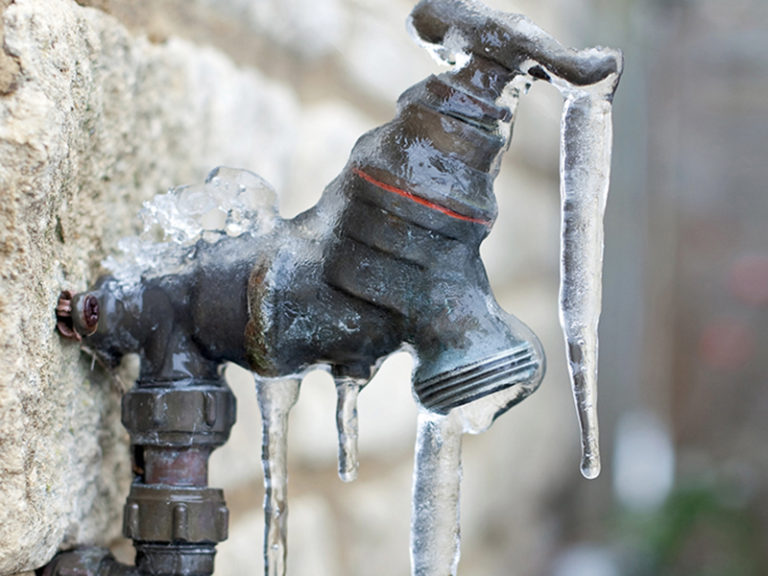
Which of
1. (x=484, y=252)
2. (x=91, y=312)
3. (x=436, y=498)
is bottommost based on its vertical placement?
(x=436, y=498)

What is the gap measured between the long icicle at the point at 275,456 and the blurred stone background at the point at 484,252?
109 mm

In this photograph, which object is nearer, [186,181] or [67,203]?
[67,203]

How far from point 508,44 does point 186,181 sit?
302 mm

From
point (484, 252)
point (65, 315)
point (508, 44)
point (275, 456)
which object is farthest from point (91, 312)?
point (484, 252)

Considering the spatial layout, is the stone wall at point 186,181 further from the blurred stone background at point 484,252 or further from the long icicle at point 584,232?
the long icicle at point 584,232

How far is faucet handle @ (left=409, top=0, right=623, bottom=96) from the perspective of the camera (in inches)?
16.7

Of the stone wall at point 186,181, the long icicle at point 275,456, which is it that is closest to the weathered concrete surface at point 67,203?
the stone wall at point 186,181

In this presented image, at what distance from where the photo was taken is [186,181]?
652 millimetres

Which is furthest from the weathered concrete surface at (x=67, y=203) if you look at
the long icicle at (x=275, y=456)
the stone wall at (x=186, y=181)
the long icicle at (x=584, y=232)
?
the long icicle at (x=584, y=232)

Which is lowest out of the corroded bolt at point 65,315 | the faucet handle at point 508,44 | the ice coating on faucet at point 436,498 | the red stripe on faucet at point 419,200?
the ice coating on faucet at point 436,498

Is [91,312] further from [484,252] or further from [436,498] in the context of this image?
[484,252]

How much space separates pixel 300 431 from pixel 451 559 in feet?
1.23

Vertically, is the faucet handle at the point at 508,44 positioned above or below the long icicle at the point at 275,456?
above

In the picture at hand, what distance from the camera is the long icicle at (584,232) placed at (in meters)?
0.44
